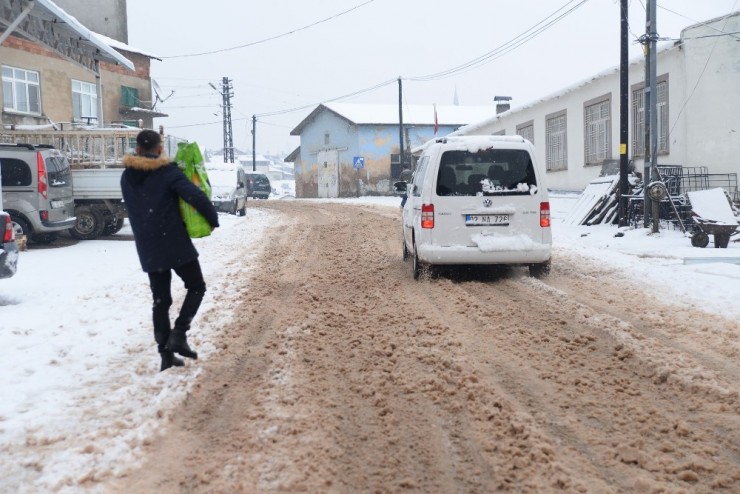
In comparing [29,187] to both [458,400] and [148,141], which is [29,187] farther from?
[458,400]

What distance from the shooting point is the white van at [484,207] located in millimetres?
8820

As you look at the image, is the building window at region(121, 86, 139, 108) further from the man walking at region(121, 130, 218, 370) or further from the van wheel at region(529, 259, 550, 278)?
the man walking at region(121, 130, 218, 370)

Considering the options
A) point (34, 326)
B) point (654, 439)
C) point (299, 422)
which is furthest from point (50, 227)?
point (654, 439)

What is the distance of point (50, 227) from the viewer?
13.3 m

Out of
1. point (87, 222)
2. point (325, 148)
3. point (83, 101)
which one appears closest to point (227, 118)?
point (325, 148)

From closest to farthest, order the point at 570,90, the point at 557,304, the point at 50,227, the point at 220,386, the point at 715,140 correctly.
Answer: the point at 220,386 < the point at 557,304 < the point at 50,227 < the point at 715,140 < the point at 570,90

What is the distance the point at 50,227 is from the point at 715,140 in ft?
47.1

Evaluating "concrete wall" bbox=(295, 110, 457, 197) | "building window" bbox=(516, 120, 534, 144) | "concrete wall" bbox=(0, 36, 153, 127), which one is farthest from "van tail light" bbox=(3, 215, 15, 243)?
"concrete wall" bbox=(295, 110, 457, 197)

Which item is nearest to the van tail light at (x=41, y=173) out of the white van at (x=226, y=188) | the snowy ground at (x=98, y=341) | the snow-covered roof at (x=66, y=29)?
the snowy ground at (x=98, y=341)

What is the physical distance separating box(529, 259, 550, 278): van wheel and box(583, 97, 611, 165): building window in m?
13.0

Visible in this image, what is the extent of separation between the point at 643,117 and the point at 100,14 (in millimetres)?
29369

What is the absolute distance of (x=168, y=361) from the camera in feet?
16.9

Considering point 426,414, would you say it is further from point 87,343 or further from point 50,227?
point 50,227

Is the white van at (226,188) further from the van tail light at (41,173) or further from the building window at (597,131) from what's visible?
the building window at (597,131)
